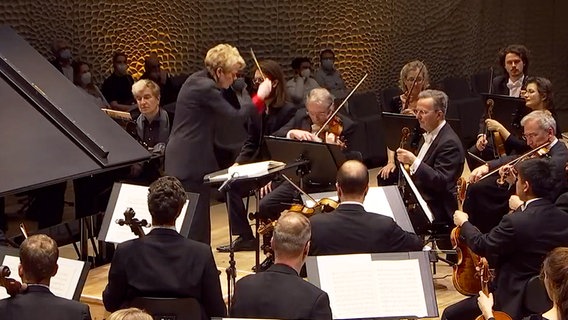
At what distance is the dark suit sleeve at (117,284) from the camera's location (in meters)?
4.45

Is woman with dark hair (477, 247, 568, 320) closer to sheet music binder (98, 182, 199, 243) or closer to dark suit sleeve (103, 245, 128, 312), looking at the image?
dark suit sleeve (103, 245, 128, 312)

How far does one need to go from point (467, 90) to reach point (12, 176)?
792cm

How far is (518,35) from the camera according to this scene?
14.4 m

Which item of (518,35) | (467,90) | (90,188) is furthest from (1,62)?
(518,35)

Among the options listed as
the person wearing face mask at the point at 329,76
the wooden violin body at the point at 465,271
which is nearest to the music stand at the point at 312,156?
the wooden violin body at the point at 465,271

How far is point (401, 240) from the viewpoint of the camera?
16.4ft

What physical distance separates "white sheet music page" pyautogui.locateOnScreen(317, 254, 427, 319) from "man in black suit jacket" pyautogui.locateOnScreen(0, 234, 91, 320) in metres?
1.05

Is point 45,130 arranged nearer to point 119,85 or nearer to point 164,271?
point 164,271

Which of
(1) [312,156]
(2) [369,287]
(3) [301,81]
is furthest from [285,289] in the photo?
(3) [301,81]

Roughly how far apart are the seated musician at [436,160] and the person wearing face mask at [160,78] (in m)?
3.41

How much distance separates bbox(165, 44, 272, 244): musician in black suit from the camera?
680cm

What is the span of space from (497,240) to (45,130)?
9.25ft

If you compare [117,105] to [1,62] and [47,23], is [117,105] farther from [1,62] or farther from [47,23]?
A: [1,62]

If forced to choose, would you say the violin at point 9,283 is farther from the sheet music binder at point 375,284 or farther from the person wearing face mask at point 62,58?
the person wearing face mask at point 62,58
